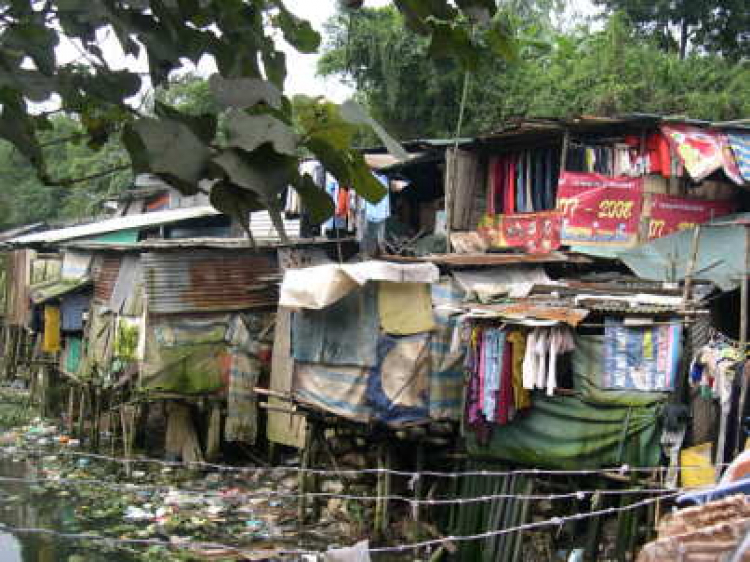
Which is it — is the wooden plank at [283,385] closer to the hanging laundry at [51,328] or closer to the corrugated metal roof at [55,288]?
the corrugated metal roof at [55,288]

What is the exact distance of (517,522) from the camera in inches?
399

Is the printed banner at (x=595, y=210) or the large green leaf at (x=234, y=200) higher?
the printed banner at (x=595, y=210)

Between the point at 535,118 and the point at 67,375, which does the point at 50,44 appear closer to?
the point at 535,118

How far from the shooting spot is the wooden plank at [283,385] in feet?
49.8

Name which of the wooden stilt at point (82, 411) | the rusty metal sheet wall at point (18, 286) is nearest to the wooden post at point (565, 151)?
the wooden stilt at point (82, 411)

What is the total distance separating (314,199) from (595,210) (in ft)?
38.1

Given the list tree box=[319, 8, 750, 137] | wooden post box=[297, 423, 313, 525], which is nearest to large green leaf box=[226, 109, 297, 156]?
wooden post box=[297, 423, 313, 525]

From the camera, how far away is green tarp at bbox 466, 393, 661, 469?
Result: 9.27 m

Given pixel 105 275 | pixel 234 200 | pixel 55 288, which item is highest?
pixel 234 200

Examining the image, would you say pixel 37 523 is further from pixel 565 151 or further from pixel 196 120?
pixel 196 120

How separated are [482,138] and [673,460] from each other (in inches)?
266

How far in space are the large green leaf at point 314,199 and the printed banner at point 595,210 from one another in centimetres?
1141

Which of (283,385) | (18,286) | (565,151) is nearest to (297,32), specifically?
(565,151)

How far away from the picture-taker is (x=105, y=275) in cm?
1912
